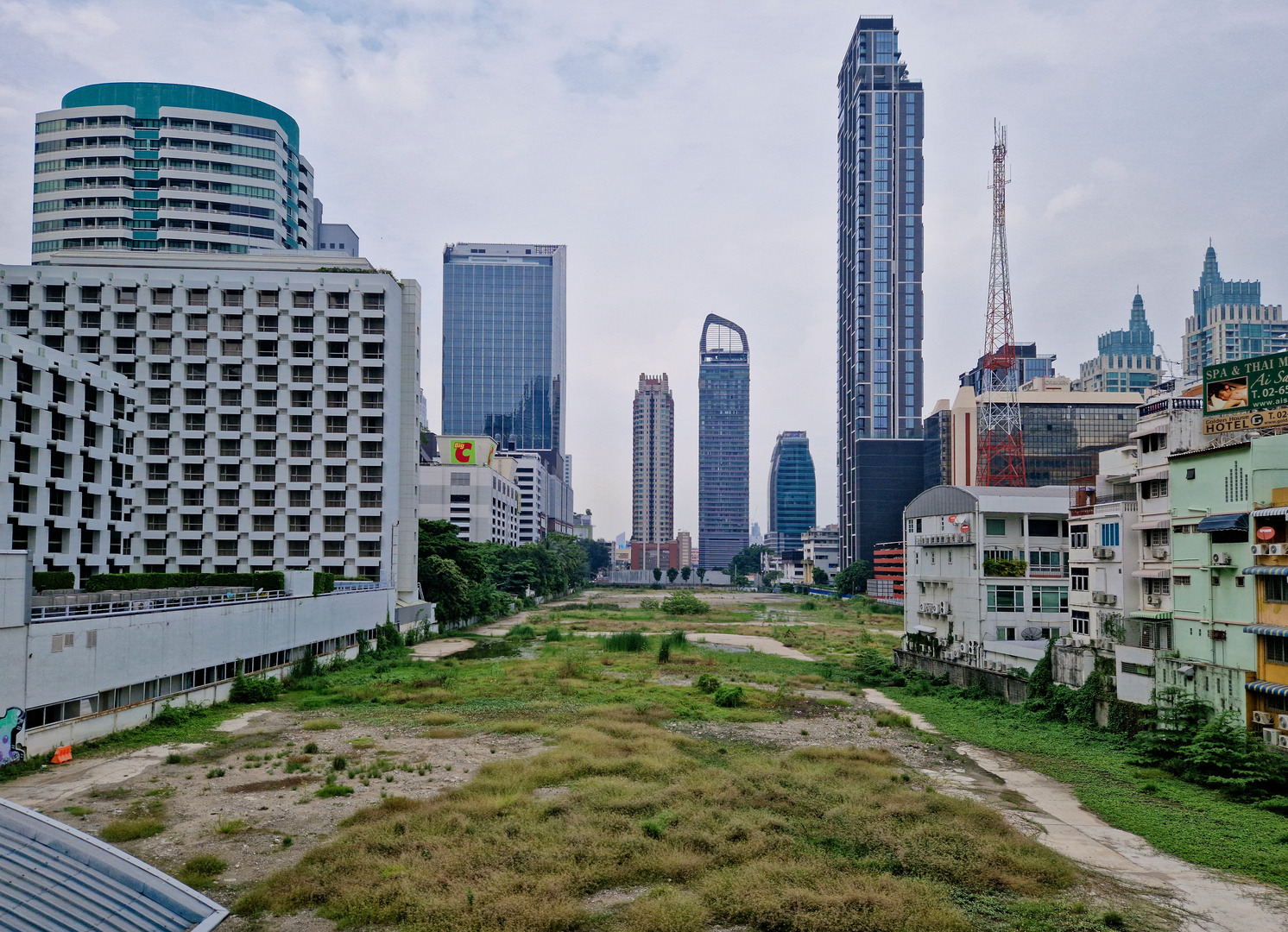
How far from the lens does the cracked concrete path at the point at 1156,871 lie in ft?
60.9

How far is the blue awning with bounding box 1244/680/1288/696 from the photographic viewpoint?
27.8 meters

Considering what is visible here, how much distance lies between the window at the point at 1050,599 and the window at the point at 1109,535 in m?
16.3

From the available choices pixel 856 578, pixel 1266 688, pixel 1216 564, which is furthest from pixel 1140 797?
pixel 856 578

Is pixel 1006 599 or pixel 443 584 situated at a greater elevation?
pixel 1006 599

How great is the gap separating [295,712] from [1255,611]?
41162mm

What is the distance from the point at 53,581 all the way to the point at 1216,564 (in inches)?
2147

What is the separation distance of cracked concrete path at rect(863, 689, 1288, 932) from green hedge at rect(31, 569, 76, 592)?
4714 centimetres

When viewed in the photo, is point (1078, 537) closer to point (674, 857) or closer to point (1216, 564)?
point (1216, 564)

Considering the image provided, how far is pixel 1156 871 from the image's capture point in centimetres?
2145

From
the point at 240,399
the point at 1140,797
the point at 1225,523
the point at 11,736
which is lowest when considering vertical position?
the point at 1140,797

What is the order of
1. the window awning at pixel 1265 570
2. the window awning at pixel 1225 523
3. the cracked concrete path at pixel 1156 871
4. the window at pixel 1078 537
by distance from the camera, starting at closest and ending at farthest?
1. the cracked concrete path at pixel 1156 871
2. the window awning at pixel 1265 570
3. the window awning at pixel 1225 523
4. the window at pixel 1078 537

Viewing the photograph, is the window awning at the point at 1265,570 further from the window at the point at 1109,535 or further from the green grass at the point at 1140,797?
the window at the point at 1109,535

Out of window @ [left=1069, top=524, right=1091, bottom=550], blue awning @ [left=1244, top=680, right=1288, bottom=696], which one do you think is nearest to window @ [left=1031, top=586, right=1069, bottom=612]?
window @ [left=1069, top=524, right=1091, bottom=550]

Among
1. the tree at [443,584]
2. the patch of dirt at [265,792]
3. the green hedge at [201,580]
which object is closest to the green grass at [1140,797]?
the patch of dirt at [265,792]
